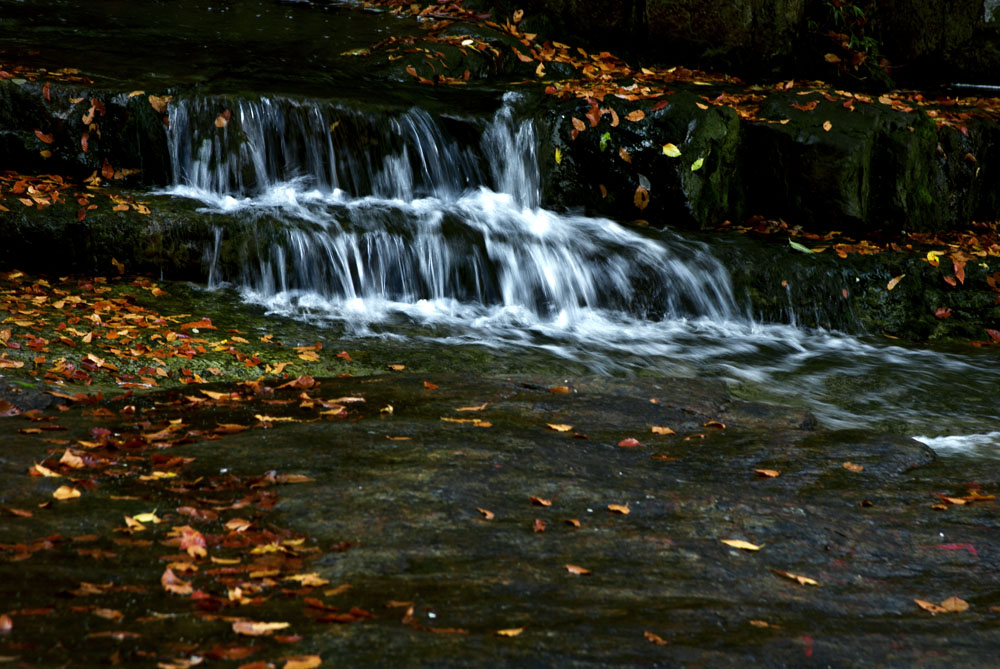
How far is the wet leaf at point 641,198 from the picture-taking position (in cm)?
968

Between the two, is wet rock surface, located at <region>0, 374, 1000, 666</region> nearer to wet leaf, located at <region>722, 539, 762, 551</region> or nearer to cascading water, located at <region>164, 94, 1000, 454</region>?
wet leaf, located at <region>722, 539, 762, 551</region>

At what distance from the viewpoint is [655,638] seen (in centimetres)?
262

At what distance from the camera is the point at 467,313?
8078 millimetres

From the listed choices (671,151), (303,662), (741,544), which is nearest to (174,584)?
(303,662)

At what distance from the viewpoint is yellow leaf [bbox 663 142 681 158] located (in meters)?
9.55

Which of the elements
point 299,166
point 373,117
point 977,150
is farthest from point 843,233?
point 299,166

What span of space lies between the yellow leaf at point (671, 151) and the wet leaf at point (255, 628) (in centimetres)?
783

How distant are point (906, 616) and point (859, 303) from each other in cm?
662

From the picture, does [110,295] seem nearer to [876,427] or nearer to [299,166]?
[299,166]

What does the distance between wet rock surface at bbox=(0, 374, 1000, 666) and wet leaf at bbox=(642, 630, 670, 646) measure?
1 cm

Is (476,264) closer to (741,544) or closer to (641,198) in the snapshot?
(641,198)

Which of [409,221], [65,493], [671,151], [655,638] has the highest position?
[671,151]

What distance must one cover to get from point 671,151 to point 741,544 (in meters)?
6.69

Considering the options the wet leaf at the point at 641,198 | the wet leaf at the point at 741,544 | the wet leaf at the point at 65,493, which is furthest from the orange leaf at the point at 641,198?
the wet leaf at the point at 65,493
